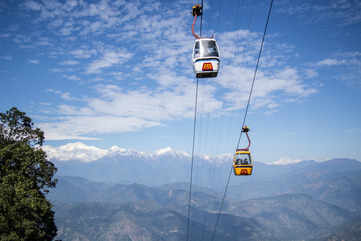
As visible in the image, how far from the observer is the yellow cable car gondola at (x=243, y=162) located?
22203 mm

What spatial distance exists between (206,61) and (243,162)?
13273 millimetres

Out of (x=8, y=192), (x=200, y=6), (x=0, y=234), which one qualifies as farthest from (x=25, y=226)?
(x=200, y=6)

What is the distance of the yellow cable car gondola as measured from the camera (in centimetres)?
2220

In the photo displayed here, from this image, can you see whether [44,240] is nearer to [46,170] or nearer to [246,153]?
[46,170]

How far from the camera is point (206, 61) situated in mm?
14141

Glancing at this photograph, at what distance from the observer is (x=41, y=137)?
23703 mm

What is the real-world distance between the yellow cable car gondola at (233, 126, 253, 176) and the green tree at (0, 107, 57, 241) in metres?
17.5

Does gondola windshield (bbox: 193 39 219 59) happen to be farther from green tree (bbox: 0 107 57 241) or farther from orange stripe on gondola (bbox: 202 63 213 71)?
green tree (bbox: 0 107 57 241)

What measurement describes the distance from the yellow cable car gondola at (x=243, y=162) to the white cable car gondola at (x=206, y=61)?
918cm

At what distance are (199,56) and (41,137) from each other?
18868 millimetres

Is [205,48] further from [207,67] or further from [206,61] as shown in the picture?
[207,67]

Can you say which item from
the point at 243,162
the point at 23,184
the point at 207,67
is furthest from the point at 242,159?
the point at 23,184

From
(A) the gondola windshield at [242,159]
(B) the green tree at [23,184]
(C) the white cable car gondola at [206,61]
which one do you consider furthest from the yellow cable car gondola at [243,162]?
(B) the green tree at [23,184]

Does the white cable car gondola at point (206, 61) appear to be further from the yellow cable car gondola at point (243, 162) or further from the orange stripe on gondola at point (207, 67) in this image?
the yellow cable car gondola at point (243, 162)
